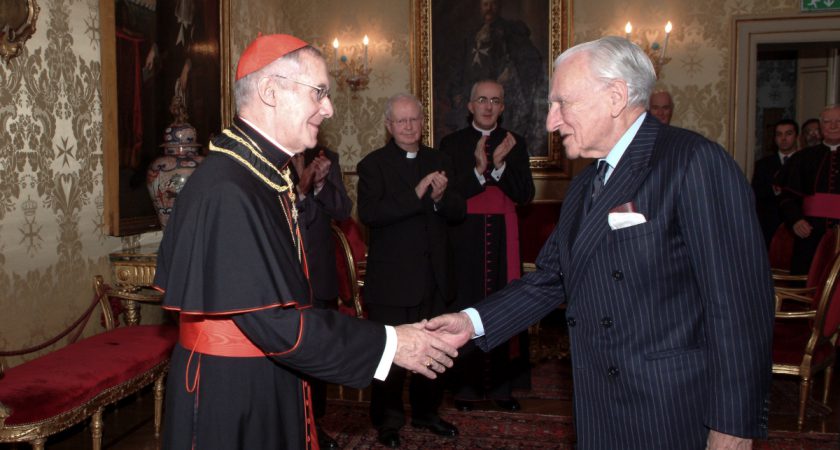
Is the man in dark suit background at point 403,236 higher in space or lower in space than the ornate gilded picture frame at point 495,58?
lower

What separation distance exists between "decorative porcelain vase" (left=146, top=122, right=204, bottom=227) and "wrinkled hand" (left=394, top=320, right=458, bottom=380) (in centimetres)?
276

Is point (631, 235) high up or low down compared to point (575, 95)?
down

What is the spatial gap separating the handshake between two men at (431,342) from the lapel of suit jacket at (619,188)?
0.56 meters

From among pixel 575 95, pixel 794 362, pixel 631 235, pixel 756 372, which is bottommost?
pixel 794 362

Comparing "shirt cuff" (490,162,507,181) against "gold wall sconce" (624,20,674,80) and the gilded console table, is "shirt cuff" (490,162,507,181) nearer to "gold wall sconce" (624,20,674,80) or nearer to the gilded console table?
the gilded console table

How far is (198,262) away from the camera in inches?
78.4

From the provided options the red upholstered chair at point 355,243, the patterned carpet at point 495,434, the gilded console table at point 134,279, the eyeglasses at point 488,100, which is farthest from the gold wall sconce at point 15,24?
the patterned carpet at point 495,434

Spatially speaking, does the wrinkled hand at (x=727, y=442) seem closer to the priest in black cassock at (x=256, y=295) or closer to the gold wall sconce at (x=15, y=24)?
the priest in black cassock at (x=256, y=295)

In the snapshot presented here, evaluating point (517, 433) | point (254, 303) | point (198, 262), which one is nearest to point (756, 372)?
point (254, 303)

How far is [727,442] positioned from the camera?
1.81 metres

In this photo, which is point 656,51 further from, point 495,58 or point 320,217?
point 320,217

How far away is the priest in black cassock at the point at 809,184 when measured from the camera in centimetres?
612

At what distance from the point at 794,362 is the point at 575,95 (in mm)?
3215

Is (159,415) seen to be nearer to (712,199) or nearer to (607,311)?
(607,311)
